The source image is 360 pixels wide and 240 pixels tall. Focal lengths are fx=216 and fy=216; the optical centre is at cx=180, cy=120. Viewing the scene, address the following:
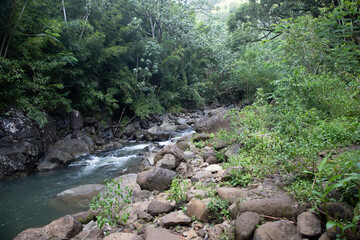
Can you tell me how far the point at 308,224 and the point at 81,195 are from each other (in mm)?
4833

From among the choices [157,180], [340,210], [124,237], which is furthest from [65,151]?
[340,210]

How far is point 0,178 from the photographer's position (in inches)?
254

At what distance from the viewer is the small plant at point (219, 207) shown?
2.84 meters

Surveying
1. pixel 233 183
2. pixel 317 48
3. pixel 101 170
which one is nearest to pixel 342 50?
pixel 317 48

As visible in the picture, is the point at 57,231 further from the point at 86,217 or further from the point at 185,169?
the point at 185,169

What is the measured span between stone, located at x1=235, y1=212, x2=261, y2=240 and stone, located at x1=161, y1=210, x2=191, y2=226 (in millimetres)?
767

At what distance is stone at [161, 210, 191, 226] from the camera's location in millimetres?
2946

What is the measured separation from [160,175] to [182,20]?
13.9 meters

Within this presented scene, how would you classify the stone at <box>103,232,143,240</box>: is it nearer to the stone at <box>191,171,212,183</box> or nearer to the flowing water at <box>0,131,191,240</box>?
the stone at <box>191,171,212,183</box>

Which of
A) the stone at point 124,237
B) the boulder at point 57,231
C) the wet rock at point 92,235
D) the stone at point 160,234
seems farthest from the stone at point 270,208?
the boulder at point 57,231

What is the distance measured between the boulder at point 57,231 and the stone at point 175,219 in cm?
158

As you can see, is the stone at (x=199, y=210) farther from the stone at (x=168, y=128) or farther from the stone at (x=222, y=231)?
the stone at (x=168, y=128)

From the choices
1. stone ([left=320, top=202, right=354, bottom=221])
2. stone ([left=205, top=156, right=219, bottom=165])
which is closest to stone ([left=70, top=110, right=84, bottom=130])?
stone ([left=205, top=156, right=219, bottom=165])

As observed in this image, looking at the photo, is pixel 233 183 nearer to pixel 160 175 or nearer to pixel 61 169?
pixel 160 175
